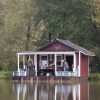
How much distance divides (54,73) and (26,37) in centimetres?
1561

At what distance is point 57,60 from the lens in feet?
165

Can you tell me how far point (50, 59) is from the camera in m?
51.0

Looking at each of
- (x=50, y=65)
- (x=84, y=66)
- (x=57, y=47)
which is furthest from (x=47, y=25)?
(x=50, y=65)

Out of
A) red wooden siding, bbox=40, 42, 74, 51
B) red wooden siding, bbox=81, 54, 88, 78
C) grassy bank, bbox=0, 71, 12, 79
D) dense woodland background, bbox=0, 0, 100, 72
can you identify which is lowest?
grassy bank, bbox=0, 71, 12, 79

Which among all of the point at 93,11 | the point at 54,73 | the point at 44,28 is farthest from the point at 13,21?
the point at 54,73

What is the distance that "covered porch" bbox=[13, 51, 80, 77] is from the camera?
47.0m

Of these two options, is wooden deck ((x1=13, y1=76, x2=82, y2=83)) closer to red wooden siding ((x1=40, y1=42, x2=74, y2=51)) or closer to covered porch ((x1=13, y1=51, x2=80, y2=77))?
covered porch ((x1=13, y1=51, x2=80, y2=77))

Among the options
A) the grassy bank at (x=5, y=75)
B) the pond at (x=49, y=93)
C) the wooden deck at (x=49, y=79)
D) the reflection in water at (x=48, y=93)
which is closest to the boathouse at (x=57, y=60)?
the wooden deck at (x=49, y=79)

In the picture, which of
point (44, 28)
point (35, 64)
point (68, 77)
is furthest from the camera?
point (44, 28)

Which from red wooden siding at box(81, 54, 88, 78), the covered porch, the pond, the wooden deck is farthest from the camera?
red wooden siding at box(81, 54, 88, 78)

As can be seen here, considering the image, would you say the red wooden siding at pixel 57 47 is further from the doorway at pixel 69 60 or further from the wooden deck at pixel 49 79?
the wooden deck at pixel 49 79

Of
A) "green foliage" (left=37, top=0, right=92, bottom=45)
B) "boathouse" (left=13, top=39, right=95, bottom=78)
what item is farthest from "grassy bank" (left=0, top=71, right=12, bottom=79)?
"green foliage" (left=37, top=0, right=92, bottom=45)

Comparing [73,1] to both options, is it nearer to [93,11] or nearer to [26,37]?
[93,11]

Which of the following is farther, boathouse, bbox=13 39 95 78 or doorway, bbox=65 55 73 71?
doorway, bbox=65 55 73 71
